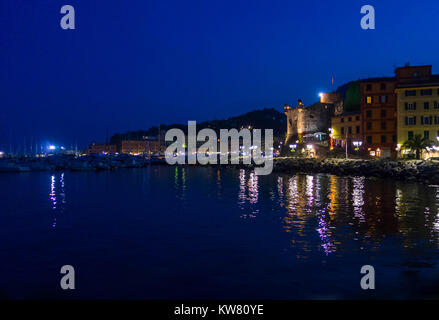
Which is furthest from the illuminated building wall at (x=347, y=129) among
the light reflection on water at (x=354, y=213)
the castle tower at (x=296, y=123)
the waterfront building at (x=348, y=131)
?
the light reflection on water at (x=354, y=213)

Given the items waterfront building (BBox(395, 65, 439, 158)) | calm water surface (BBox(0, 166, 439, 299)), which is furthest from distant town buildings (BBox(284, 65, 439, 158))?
calm water surface (BBox(0, 166, 439, 299))

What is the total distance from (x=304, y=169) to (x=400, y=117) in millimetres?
17555

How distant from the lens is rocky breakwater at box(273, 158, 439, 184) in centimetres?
4119

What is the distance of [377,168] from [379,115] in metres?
17.8

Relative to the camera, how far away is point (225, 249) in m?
14.9

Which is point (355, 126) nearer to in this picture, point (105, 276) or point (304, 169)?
point (304, 169)

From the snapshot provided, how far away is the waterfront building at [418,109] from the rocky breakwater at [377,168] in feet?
29.1

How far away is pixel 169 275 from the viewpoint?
1170cm

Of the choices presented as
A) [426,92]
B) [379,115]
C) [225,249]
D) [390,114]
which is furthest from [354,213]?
[390,114]

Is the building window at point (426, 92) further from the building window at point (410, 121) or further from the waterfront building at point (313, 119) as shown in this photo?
the waterfront building at point (313, 119)

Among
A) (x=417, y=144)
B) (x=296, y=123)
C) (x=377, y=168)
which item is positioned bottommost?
(x=377, y=168)

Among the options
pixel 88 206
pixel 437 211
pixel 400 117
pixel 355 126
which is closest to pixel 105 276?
pixel 88 206

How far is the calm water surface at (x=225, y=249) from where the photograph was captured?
34.6ft

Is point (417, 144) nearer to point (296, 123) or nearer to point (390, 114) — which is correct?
point (390, 114)
